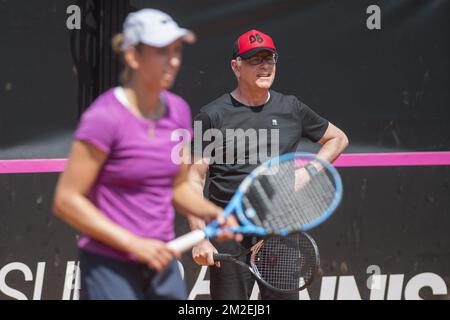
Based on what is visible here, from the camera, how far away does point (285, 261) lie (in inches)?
178

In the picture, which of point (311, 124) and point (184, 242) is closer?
point (184, 242)

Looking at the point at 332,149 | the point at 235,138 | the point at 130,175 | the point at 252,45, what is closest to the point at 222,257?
the point at 235,138

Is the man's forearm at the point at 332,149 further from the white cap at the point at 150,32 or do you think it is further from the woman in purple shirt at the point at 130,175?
the white cap at the point at 150,32

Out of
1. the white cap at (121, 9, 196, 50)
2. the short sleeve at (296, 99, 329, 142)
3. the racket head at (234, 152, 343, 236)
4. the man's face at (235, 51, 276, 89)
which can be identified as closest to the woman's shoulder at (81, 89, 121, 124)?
the white cap at (121, 9, 196, 50)

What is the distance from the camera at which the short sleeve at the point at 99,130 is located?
282cm

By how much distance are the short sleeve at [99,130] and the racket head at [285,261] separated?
176cm

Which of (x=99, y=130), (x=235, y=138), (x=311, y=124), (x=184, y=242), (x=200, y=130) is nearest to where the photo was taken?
(x=99, y=130)

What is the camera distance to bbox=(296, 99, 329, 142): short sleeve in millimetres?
4723

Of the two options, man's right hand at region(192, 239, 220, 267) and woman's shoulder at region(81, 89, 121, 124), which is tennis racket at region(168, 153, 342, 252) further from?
man's right hand at region(192, 239, 220, 267)

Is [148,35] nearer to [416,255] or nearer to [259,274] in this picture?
[259,274]

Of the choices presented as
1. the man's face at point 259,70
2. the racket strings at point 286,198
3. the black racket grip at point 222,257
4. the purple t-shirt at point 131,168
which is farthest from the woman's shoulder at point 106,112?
the man's face at point 259,70

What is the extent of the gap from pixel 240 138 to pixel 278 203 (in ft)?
3.19

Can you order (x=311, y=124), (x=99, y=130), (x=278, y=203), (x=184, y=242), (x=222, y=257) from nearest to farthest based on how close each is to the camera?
(x=99, y=130) < (x=184, y=242) < (x=278, y=203) < (x=222, y=257) < (x=311, y=124)

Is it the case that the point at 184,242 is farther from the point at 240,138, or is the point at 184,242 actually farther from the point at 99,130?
the point at 240,138
